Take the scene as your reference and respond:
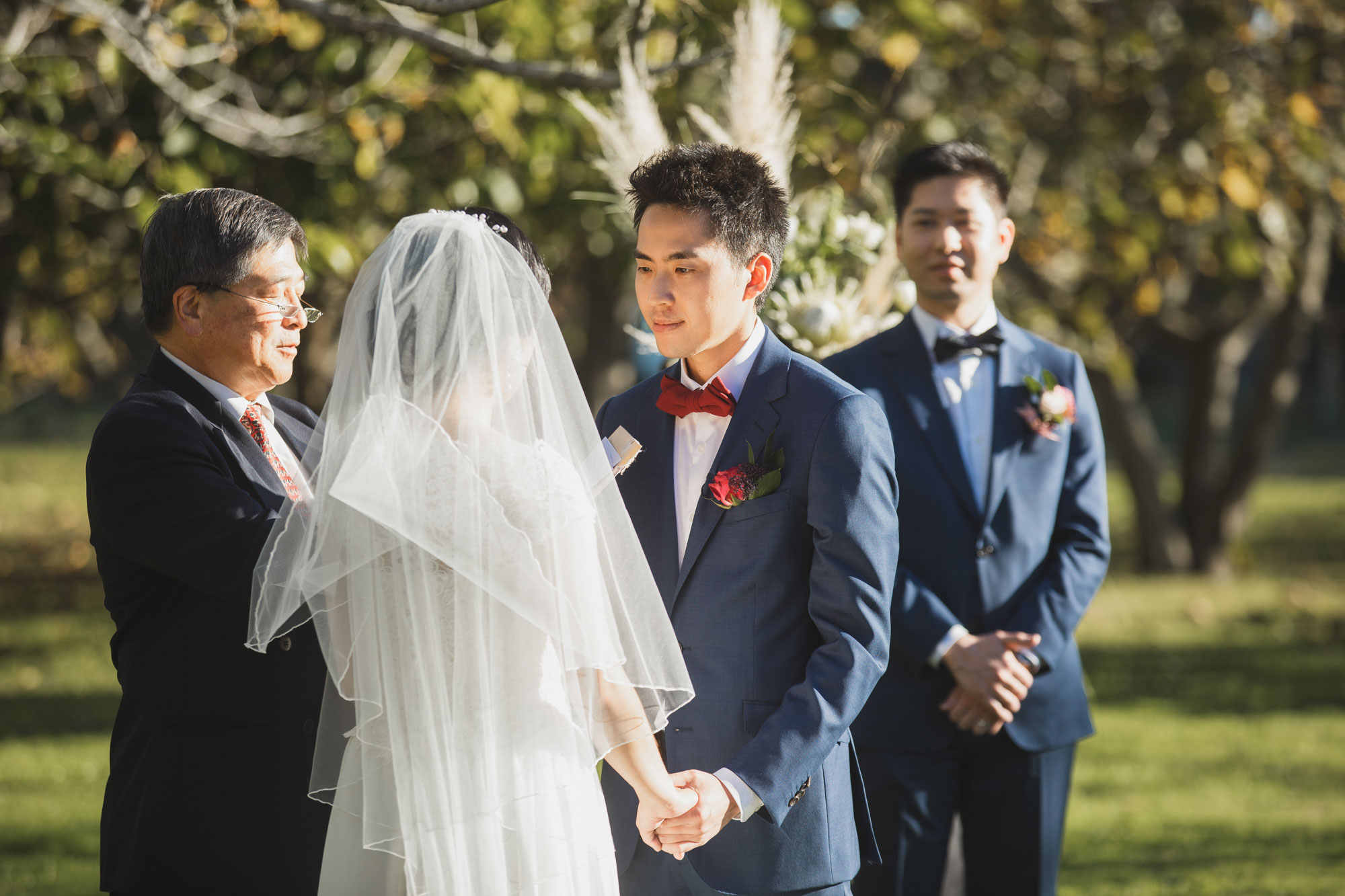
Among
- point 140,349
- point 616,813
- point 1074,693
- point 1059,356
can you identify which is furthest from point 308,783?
point 140,349

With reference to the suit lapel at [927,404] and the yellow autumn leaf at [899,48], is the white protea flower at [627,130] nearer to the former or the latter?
the suit lapel at [927,404]

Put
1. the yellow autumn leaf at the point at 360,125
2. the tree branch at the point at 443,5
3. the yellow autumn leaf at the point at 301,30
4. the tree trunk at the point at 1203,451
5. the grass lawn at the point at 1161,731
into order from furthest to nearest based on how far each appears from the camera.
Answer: the tree trunk at the point at 1203,451
the yellow autumn leaf at the point at 360,125
the yellow autumn leaf at the point at 301,30
the grass lawn at the point at 1161,731
the tree branch at the point at 443,5

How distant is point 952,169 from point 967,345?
1.60 ft

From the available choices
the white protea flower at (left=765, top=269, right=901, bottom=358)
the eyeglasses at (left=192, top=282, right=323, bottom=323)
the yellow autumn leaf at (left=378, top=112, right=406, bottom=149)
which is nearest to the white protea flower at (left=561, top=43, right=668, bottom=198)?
the white protea flower at (left=765, top=269, right=901, bottom=358)

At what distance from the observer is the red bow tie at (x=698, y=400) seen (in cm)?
245

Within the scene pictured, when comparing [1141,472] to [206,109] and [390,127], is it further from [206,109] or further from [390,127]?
[206,109]

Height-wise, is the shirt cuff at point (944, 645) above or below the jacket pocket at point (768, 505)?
below

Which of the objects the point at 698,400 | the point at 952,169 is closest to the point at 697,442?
the point at 698,400

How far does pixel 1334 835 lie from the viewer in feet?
17.4

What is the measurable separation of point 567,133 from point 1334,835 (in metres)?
4.59

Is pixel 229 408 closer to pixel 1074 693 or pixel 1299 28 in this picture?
pixel 1074 693

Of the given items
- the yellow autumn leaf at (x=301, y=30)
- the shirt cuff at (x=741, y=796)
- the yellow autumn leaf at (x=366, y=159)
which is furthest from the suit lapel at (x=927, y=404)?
the yellow autumn leaf at (x=301, y=30)

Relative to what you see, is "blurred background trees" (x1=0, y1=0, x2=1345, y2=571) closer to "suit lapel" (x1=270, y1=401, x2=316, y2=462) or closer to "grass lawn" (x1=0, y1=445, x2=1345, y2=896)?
"suit lapel" (x1=270, y1=401, x2=316, y2=462)

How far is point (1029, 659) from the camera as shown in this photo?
317 centimetres
